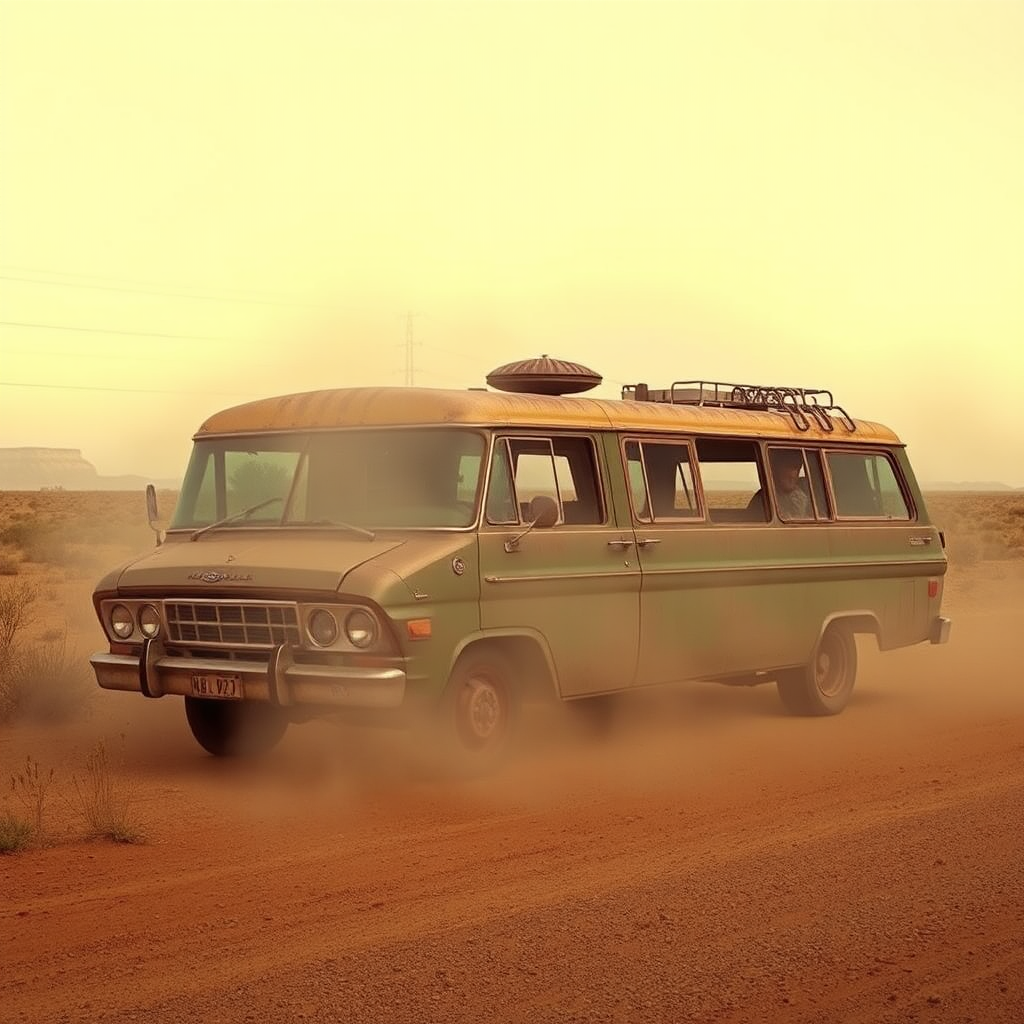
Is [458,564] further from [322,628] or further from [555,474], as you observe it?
[555,474]

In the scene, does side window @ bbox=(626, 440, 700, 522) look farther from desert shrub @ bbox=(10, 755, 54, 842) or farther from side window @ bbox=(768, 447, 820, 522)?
desert shrub @ bbox=(10, 755, 54, 842)

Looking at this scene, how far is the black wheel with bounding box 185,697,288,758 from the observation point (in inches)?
431

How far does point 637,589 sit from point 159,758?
137 inches

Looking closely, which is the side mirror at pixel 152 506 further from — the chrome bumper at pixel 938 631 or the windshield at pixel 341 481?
the chrome bumper at pixel 938 631

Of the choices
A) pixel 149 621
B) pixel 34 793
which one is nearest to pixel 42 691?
pixel 149 621

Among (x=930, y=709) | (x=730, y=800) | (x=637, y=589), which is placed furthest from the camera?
(x=930, y=709)

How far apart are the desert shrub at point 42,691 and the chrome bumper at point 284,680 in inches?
127

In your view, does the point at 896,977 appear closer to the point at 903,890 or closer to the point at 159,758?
the point at 903,890

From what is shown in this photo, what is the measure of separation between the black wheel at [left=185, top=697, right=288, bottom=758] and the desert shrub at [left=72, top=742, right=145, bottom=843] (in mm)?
709

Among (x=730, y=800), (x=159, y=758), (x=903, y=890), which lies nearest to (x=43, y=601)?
(x=159, y=758)

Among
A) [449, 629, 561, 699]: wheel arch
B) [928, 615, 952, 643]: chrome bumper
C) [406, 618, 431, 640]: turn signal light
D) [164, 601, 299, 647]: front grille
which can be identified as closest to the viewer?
[406, 618, 431, 640]: turn signal light

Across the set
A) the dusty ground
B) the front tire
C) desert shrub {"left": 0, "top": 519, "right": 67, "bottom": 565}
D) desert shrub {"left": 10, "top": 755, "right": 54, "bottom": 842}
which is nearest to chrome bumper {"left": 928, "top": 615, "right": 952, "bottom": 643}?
the dusty ground

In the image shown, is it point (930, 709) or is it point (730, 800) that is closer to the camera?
point (730, 800)

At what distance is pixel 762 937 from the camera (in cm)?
641
